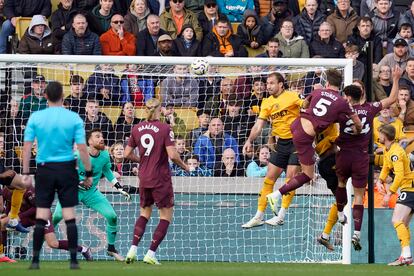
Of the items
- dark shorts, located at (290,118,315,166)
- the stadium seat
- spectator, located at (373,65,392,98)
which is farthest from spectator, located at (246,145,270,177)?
spectator, located at (373,65,392,98)

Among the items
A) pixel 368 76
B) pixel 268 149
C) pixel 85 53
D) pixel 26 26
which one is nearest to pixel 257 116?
pixel 268 149

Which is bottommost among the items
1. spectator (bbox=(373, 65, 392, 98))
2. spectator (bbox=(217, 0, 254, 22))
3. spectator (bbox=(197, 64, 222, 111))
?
spectator (bbox=(197, 64, 222, 111))

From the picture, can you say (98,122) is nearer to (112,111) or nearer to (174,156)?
(112,111)

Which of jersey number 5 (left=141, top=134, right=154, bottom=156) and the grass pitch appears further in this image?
jersey number 5 (left=141, top=134, right=154, bottom=156)

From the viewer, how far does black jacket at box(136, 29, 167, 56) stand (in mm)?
22359

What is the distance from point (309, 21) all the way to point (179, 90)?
404 cm

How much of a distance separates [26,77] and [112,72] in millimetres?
1406

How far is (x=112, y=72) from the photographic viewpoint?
19453 millimetres

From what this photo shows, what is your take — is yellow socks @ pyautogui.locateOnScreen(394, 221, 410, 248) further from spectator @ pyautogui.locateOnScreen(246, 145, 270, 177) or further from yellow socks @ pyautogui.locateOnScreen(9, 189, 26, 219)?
yellow socks @ pyautogui.locateOnScreen(9, 189, 26, 219)

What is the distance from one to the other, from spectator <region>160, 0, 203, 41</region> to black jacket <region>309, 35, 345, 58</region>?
2.04 meters

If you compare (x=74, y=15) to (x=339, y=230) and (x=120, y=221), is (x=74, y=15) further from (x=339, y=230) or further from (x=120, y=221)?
(x=339, y=230)

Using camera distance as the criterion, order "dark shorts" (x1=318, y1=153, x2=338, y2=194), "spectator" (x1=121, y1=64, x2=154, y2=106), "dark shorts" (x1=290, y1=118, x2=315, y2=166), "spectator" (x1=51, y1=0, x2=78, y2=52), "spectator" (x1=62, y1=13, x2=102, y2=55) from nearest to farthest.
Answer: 1. "dark shorts" (x1=290, y1=118, x2=315, y2=166)
2. "dark shorts" (x1=318, y1=153, x2=338, y2=194)
3. "spectator" (x1=121, y1=64, x2=154, y2=106)
4. "spectator" (x1=62, y1=13, x2=102, y2=55)
5. "spectator" (x1=51, y1=0, x2=78, y2=52)

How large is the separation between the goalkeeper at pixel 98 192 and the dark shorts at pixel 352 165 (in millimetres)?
3071

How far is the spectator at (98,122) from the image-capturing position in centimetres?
1991
